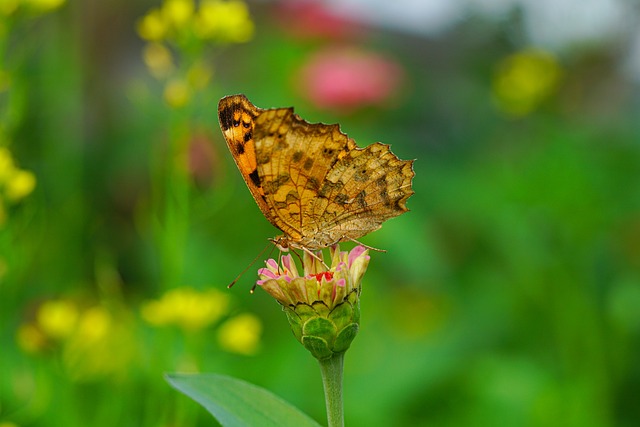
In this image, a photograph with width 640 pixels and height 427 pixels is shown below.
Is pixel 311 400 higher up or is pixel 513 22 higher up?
pixel 513 22

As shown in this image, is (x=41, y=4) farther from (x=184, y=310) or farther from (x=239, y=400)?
(x=239, y=400)

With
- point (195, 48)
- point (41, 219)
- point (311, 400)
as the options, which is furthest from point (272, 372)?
point (195, 48)

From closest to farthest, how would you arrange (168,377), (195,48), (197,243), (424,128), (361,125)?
(168,377)
(195,48)
(197,243)
(361,125)
(424,128)

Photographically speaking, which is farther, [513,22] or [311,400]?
[513,22]

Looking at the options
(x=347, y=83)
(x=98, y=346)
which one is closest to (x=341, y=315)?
(x=98, y=346)

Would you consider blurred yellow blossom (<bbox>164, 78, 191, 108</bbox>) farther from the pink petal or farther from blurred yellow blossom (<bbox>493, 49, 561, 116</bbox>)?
blurred yellow blossom (<bbox>493, 49, 561, 116</bbox>)

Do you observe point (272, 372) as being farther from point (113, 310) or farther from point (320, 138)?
→ point (320, 138)

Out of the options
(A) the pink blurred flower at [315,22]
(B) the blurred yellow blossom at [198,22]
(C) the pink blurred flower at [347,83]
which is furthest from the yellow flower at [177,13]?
(A) the pink blurred flower at [315,22]
